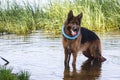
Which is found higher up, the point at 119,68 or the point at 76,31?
the point at 76,31

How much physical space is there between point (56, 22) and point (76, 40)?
7.97m

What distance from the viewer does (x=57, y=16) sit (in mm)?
18062

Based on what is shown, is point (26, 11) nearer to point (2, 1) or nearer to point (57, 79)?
point (2, 1)

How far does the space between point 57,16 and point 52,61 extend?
7.99 meters

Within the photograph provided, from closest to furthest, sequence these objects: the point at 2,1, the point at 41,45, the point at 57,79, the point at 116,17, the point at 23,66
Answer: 1. the point at 57,79
2. the point at 23,66
3. the point at 41,45
4. the point at 116,17
5. the point at 2,1


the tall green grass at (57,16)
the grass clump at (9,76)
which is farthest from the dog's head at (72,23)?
the tall green grass at (57,16)

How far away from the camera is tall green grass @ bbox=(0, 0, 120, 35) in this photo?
1745cm

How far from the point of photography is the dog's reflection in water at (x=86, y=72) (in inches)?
333

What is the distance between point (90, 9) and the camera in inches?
706

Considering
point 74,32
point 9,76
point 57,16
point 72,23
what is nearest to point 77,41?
point 74,32

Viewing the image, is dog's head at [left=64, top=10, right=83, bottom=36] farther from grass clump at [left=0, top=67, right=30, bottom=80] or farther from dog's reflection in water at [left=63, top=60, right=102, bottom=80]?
grass clump at [left=0, top=67, right=30, bottom=80]

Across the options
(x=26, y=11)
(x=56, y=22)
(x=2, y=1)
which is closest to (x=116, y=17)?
(x=56, y=22)

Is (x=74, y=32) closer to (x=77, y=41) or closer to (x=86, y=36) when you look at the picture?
(x=77, y=41)

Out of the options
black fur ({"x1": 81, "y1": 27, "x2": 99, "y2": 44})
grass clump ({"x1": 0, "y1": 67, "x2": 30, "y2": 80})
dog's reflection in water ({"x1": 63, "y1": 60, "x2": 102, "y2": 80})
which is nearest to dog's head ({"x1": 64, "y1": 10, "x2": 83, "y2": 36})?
black fur ({"x1": 81, "y1": 27, "x2": 99, "y2": 44})
